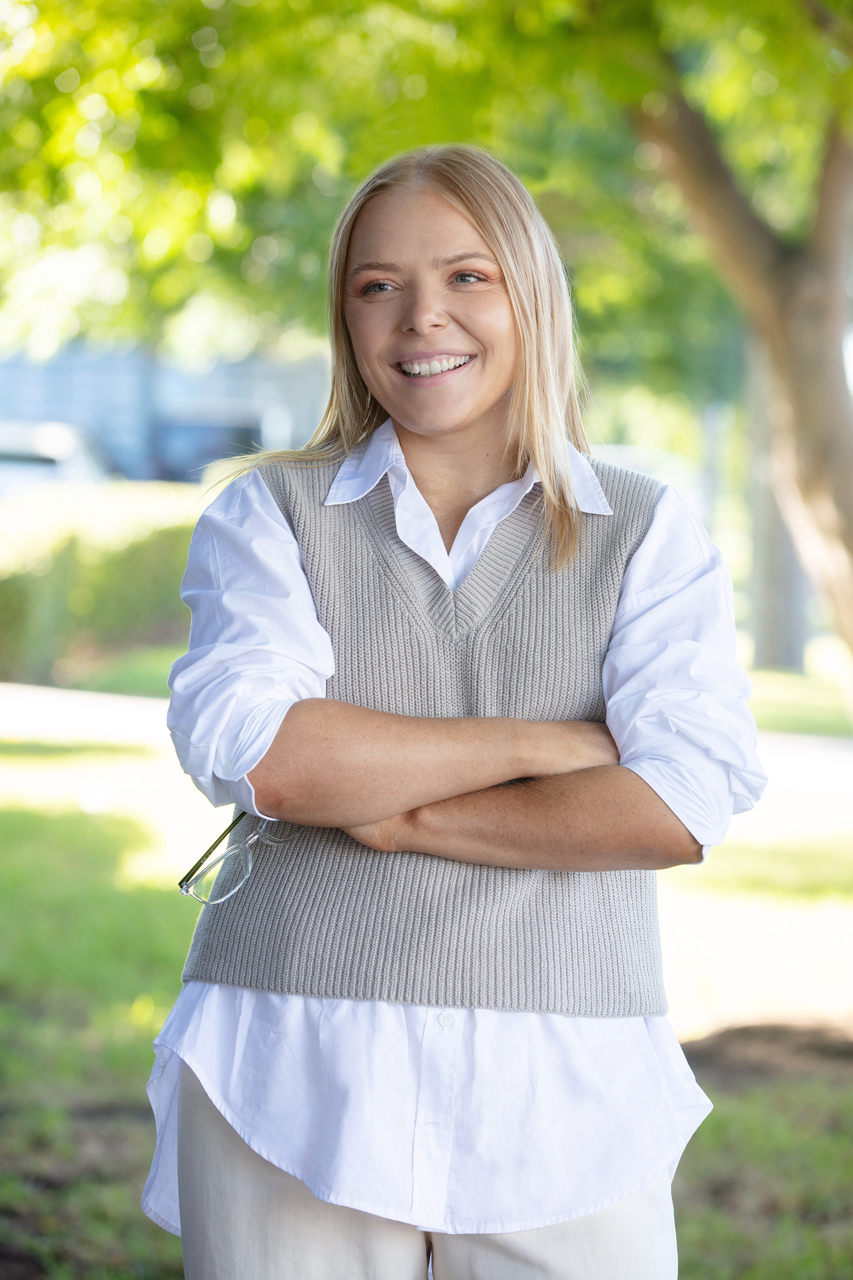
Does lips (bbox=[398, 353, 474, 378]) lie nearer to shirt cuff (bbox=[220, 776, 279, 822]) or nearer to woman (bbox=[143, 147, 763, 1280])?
woman (bbox=[143, 147, 763, 1280])

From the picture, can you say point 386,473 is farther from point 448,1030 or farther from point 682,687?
point 448,1030

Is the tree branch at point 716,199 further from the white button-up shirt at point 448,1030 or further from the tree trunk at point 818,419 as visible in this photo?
the white button-up shirt at point 448,1030

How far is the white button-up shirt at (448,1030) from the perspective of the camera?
62.2 inches

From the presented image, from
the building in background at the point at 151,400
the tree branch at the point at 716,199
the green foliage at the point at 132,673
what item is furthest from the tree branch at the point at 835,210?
the building in background at the point at 151,400

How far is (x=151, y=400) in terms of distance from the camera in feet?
96.3

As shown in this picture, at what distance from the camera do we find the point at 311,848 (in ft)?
5.71

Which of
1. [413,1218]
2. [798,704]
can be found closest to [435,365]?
[413,1218]

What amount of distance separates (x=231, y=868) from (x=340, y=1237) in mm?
493

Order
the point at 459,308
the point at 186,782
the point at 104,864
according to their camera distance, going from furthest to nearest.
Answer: the point at 186,782 → the point at 104,864 → the point at 459,308

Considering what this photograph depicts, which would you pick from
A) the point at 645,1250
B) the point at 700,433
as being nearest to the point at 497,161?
the point at 645,1250

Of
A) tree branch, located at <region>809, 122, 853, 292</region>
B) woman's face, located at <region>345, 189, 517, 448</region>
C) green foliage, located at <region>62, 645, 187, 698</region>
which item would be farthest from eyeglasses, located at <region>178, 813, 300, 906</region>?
green foliage, located at <region>62, 645, 187, 698</region>

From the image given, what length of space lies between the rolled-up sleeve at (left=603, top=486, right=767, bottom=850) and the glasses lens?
53 centimetres

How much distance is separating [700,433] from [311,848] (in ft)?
65.9

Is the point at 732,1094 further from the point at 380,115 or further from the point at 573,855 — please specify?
the point at 380,115
